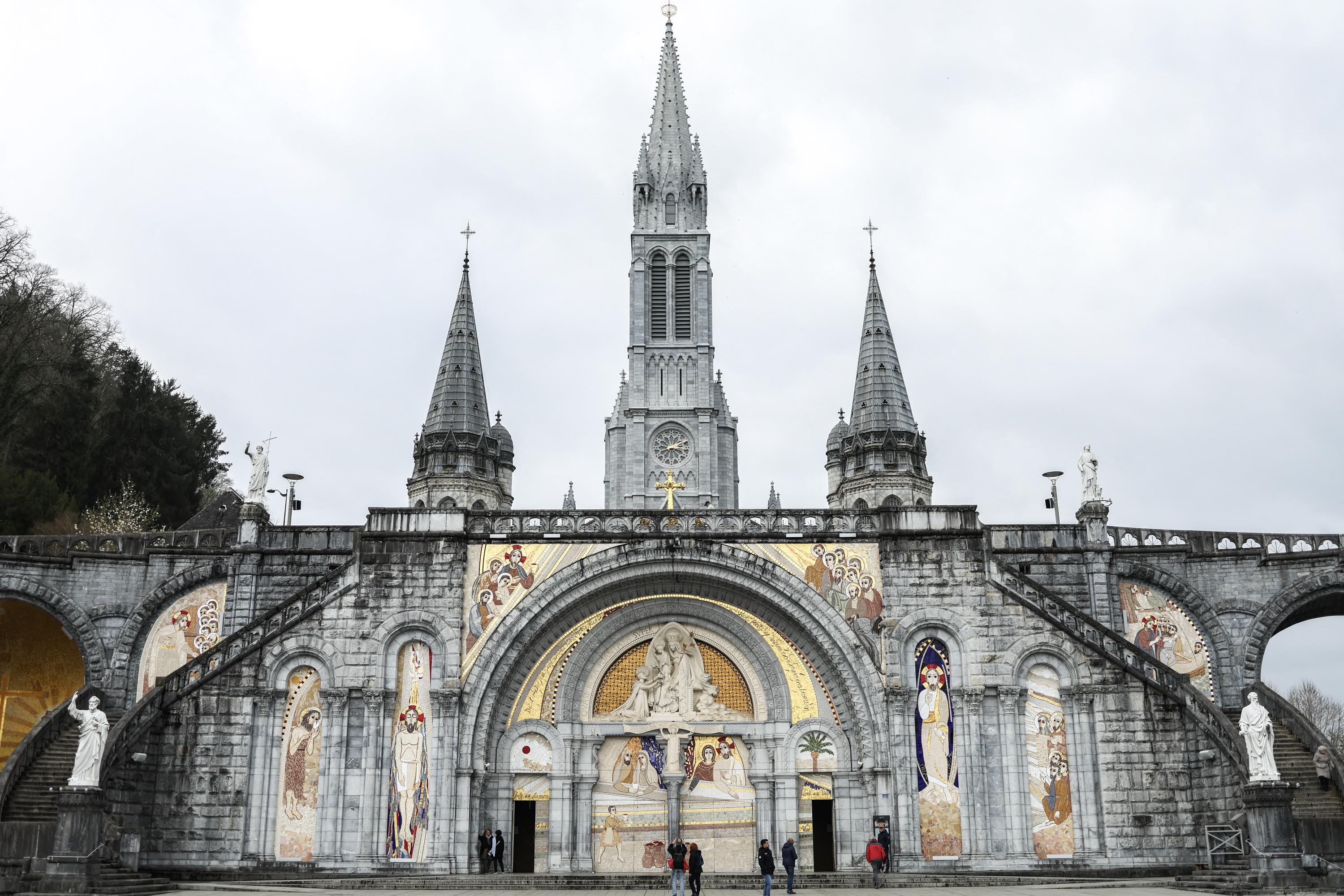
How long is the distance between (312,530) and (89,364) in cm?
1722

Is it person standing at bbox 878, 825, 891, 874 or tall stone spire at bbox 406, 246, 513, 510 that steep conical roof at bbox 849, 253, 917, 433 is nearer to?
tall stone spire at bbox 406, 246, 513, 510

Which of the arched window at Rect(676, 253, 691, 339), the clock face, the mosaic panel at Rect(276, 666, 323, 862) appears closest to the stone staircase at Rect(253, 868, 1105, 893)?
the mosaic panel at Rect(276, 666, 323, 862)

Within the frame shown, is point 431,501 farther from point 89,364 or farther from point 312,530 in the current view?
point 312,530

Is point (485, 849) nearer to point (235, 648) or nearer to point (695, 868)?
point (235, 648)

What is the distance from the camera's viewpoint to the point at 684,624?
29.6m

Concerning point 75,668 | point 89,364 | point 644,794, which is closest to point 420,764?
point 644,794

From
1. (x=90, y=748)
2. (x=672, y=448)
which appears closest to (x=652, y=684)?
(x=90, y=748)

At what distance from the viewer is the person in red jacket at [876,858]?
2327 cm

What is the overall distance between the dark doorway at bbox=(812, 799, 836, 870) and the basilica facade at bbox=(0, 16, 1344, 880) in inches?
3.0

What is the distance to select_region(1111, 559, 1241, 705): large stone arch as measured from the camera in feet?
97.7

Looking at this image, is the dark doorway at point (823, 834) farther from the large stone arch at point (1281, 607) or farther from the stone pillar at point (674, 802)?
the large stone arch at point (1281, 607)

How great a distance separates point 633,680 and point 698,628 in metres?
2.14

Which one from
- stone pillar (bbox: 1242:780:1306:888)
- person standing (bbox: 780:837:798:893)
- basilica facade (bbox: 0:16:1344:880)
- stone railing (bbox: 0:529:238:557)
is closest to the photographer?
stone pillar (bbox: 1242:780:1306:888)

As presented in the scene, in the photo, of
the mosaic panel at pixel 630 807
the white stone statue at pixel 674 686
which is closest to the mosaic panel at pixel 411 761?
the mosaic panel at pixel 630 807
